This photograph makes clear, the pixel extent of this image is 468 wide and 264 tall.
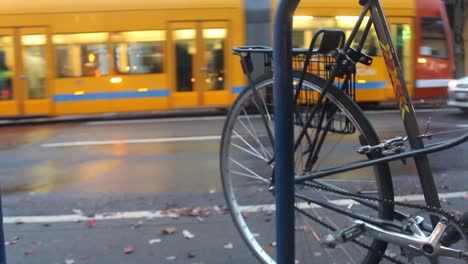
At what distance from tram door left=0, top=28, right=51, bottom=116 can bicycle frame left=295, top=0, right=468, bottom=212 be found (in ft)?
40.3

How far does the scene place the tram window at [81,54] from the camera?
13984 millimetres

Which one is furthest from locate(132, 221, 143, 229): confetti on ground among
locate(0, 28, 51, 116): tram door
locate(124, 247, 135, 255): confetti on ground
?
locate(0, 28, 51, 116): tram door

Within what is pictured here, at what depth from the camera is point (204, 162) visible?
8195 mm

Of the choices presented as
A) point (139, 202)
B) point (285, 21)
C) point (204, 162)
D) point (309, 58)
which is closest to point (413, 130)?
point (309, 58)

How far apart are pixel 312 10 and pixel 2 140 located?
7850 mm

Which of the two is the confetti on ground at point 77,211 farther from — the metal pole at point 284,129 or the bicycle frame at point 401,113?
the metal pole at point 284,129

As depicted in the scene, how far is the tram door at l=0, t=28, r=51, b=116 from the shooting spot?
1383 centimetres

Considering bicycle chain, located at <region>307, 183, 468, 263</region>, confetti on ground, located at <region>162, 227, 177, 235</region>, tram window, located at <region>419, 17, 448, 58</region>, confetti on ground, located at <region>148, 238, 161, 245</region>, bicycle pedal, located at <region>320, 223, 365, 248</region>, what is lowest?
confetti on ground, located at <region>148, 238, 161, 245</region>

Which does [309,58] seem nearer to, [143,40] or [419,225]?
[419,225]

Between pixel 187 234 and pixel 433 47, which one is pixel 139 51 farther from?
pixel 187 234

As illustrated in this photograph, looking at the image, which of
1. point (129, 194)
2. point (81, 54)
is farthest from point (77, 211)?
point (81, 54)

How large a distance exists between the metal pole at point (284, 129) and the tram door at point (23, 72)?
12.5m

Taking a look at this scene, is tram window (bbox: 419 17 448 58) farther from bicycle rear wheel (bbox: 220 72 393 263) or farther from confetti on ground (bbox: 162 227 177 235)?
bicycle rear wheel (bbox: 220 72 393 263)

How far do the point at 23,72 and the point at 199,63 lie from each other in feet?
14.3
